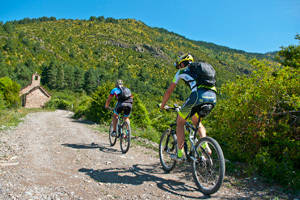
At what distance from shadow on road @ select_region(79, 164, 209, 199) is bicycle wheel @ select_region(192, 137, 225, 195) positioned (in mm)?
175

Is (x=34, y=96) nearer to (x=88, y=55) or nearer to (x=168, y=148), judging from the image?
(x=168, y=148)

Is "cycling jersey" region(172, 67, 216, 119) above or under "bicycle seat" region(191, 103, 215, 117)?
Answer: above

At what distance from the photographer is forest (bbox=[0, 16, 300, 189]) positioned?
4070mm

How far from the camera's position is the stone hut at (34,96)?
154ft

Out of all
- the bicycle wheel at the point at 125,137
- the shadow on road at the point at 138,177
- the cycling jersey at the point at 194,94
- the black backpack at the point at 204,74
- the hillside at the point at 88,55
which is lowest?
the shadow on road at the point at 138,177

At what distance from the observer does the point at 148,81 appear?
9894 centimetres

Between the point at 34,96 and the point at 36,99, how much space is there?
0.89m

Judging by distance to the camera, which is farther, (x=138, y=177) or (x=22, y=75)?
(x=22, y=75)

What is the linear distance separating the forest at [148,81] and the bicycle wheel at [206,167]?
1425 millimetres

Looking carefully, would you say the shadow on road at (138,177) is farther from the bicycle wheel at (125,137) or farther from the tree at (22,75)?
the tree at (22,75)

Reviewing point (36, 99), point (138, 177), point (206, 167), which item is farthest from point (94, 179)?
point (36, 99)

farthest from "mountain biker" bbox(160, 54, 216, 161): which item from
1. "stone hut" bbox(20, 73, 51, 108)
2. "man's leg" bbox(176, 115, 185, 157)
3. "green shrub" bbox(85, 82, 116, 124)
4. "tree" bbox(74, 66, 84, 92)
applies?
"tree" bbox(74, 66, 84, 92)

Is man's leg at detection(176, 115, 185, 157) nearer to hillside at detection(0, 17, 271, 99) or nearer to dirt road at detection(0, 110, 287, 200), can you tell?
dirt road at detection(0, 110, 287, 200)

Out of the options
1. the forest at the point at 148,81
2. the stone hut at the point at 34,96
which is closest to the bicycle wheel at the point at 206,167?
the forest at the point at 148,81
